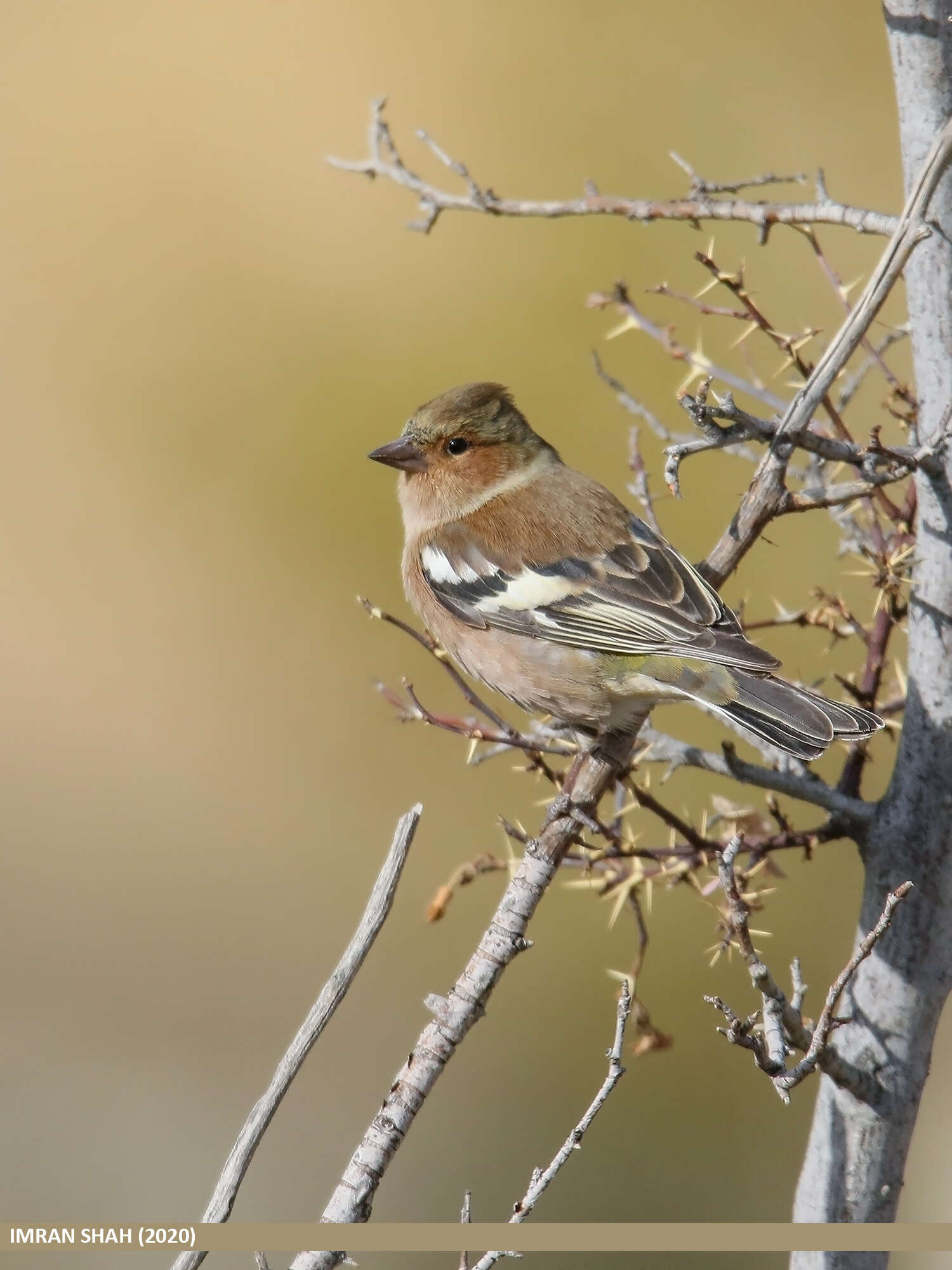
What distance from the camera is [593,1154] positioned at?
475 cm

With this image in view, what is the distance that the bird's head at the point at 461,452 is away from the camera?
379 cm

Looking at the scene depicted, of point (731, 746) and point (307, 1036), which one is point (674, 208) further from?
point (307, 1036)

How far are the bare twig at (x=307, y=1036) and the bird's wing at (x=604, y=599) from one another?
133 centimetres

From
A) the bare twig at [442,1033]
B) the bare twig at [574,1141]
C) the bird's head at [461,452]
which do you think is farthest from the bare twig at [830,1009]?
the bird's head at [461,452]

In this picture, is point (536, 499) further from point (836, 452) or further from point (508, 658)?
point (836, 452)

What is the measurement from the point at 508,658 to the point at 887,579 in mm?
1177

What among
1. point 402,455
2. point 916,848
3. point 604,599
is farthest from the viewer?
point 402,455

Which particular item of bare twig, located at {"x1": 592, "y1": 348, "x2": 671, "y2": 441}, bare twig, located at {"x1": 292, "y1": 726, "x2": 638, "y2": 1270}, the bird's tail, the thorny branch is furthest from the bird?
bare twig, located at {"x1": 292, "y1": 726, "x2": 638, "y2": 1270}

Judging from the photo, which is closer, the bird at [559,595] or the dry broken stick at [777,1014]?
the dry broken stick at [777,1014]

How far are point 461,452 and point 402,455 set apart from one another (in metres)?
0.18

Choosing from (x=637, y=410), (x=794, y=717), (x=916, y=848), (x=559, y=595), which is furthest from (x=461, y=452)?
(x=916, y=848)

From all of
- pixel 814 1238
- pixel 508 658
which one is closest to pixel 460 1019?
pixel 814 1238

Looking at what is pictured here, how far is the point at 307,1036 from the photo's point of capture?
5.40 feet

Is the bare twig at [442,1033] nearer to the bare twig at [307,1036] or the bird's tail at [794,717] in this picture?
the bare twig at [307,1036]
